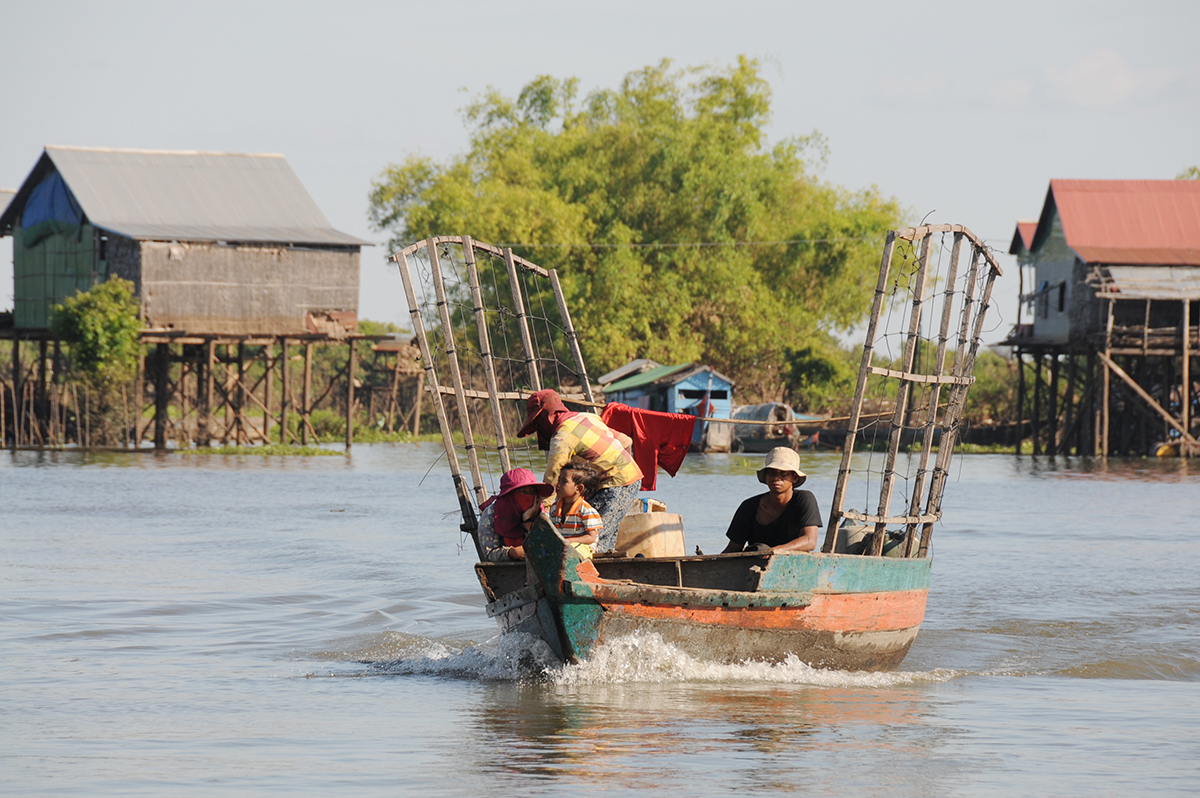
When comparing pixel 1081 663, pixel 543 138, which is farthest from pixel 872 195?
pixel 1081 663

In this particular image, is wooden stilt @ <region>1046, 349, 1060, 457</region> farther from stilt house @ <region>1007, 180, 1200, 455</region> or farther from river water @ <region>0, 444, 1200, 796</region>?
river water @ <region>0, 444, 1200, 796</region>

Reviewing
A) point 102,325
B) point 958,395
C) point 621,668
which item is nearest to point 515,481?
point 621,668

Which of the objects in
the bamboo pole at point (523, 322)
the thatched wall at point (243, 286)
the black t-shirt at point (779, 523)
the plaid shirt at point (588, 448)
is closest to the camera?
the plaid shirt at point (588, 448)

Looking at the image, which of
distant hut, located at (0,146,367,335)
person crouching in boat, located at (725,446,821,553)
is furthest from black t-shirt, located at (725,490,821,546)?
distant hut, located at (0,146,367,335)

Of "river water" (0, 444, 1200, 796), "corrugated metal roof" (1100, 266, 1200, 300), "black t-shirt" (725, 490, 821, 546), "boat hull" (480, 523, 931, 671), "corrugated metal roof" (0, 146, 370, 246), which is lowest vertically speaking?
"river water" (0, 444, 1200, 796)

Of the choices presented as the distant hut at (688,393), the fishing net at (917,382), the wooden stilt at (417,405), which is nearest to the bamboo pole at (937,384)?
the fishing net at (917,382)

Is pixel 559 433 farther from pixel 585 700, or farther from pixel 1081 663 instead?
pixel 1081 663

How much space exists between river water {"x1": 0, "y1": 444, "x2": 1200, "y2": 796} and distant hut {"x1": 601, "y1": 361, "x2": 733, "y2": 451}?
21160 millimetres

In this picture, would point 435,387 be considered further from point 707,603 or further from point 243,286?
point 243,286

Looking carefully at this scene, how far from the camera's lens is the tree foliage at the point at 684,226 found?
45188 millimetres

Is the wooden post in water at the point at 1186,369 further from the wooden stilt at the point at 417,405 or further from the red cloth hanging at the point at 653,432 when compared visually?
the red cloth hanging at the point at 653,432

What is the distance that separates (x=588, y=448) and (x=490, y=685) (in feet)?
5.38

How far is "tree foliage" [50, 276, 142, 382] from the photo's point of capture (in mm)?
32250

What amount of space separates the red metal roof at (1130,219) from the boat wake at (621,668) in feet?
89.8
